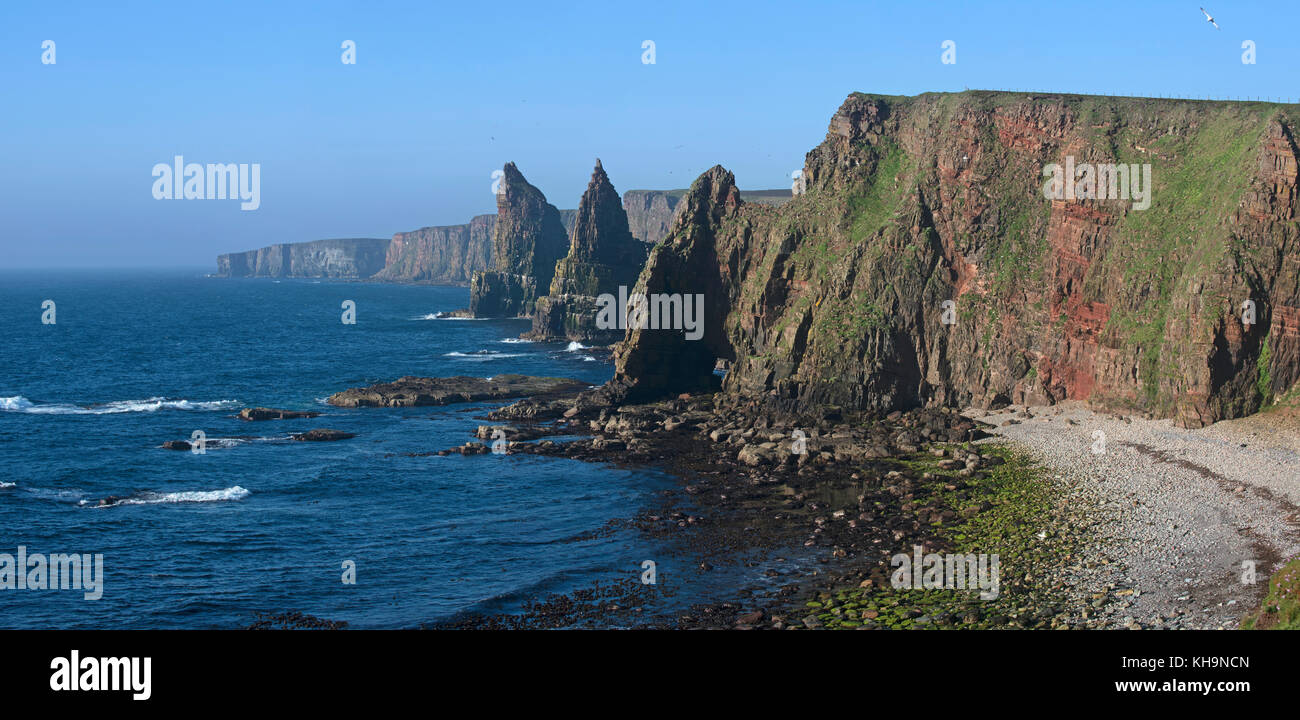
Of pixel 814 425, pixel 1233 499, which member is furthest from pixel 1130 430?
pixel 814 425

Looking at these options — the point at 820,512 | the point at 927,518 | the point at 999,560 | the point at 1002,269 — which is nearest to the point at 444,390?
the point at 820,512

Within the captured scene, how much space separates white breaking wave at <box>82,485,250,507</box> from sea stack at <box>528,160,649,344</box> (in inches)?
3999

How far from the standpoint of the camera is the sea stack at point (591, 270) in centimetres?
17738

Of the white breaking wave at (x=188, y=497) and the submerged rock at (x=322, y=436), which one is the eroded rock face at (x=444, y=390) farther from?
the white breaking wave at (x=188, y=497)

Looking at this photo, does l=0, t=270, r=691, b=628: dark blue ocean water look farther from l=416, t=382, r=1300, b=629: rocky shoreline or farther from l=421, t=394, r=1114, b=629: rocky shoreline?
l=416, t=382, r=1300, b=629: rocky shoreline

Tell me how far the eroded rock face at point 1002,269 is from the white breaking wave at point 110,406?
46000 mm

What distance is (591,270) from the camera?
184375mm

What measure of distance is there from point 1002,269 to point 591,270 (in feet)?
333

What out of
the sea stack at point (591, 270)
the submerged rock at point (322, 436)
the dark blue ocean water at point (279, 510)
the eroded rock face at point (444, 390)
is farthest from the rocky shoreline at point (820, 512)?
the sea stack at point (591, 270)

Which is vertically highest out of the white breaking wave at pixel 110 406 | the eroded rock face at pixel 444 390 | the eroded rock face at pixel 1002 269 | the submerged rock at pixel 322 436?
the eroded rock face at pixel 1002 269

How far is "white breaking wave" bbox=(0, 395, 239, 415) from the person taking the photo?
347 ft

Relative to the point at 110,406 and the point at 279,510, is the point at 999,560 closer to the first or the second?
the point at 279,510

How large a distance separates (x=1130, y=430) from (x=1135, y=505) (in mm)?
17808
